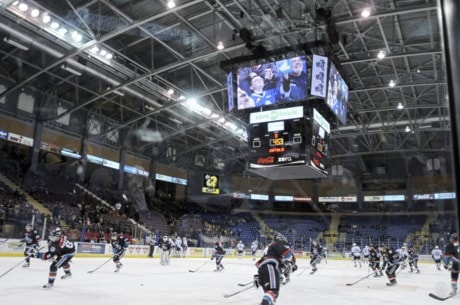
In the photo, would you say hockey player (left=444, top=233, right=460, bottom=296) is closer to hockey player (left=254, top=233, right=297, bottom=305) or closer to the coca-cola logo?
hockey player (left=254, top=233, right=297, bottom=305)

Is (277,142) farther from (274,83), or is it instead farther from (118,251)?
(118,251)

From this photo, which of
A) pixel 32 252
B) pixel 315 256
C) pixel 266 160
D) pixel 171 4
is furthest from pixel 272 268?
pixel 315 256

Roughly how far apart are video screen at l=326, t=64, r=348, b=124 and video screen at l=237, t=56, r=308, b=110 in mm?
1003

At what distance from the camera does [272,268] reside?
6.14 metres

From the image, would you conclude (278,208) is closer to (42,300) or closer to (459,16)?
(42,300)

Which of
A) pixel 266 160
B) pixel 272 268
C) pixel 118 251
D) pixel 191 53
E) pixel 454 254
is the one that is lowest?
pixel 118 251

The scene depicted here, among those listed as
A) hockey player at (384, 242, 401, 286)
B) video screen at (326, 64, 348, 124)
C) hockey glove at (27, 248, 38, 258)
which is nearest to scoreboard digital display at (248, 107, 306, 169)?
video screen at (326, 64, 348, 124)

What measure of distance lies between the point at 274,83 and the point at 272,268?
26.2 feet

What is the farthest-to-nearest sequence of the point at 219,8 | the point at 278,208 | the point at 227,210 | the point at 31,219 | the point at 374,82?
1. the point at 278,208
2. the point at 227,210
3. the point at 374,82
4. the point at 31,219
5. the point at 219,8

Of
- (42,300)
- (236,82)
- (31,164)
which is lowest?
(42,300)

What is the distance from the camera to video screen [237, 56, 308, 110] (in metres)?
12.7

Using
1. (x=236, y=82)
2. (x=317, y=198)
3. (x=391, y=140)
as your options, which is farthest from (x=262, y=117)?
(x=317, y=198)

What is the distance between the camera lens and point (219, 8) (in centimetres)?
1481

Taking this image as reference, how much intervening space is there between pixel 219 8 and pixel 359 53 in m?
6.46
